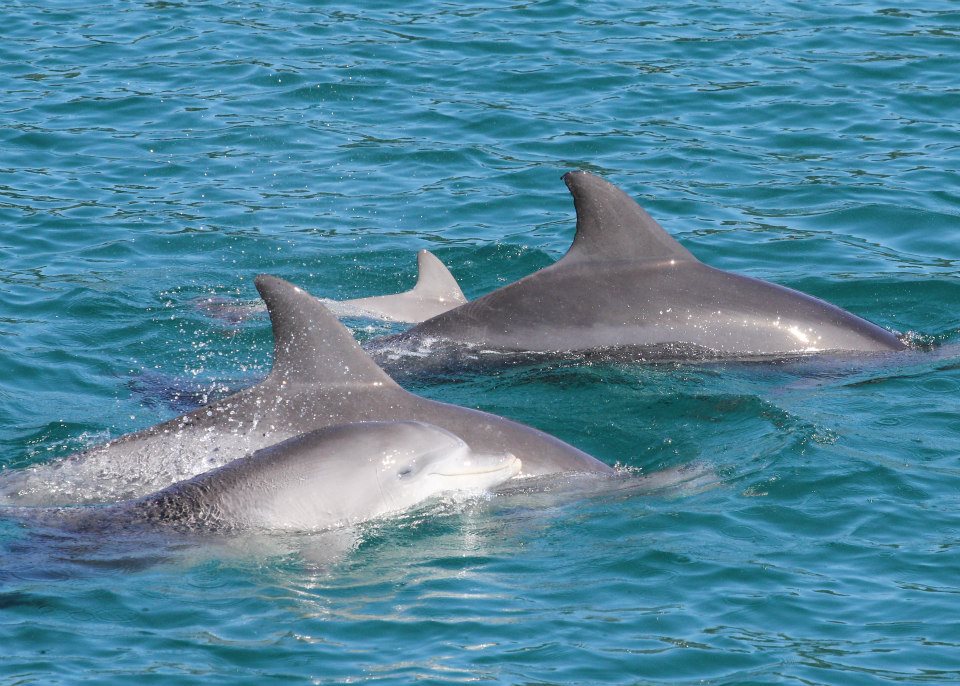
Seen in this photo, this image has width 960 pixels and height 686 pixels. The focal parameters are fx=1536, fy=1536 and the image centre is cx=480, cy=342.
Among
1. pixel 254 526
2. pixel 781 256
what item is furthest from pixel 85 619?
pixel 781 256

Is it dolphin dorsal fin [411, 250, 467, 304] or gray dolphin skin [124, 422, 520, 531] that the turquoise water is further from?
dolphin dorsal fin [411, 250, 467, 304]

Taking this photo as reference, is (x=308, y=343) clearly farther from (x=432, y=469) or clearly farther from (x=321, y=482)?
(x=432, y=469)

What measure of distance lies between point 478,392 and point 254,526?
11.0 feet

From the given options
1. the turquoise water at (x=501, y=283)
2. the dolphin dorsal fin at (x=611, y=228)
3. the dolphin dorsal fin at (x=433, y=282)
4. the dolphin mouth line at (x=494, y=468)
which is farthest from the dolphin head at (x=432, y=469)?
the dolphin dorsal fin at (x=433, y=282)

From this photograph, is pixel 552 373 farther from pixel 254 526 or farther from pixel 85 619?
pixel 85 619

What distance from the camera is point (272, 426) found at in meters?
10.5

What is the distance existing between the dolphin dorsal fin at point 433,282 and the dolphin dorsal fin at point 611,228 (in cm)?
215

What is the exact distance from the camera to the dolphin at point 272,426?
34.1 ft

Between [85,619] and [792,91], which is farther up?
[792,91]

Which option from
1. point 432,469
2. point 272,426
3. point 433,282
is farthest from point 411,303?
point 432,469

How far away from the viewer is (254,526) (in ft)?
31.5

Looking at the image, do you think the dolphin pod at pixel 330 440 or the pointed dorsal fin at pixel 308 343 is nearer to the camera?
the dolphin pod at pixel 330 440

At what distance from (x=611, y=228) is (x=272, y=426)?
12.5ft

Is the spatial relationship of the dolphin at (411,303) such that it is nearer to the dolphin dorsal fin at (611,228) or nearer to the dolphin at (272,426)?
the dolphin dorsal fin at (611,228)
